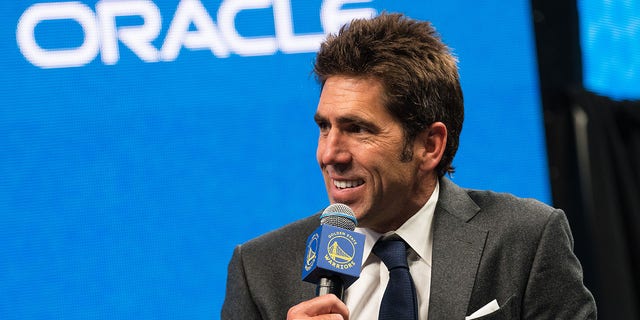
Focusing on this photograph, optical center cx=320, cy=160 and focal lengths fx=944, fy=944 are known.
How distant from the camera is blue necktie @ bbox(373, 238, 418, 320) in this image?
2506 millimetres

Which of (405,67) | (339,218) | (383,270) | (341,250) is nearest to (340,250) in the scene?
(341,250)

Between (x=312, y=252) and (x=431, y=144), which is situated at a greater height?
(x=431, y=144)

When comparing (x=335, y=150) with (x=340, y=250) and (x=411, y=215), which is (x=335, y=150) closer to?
(x=411, y=215)

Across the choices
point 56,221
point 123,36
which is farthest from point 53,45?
point 56,221

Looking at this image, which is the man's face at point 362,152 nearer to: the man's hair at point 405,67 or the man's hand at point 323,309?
the man's hair at point 405,67

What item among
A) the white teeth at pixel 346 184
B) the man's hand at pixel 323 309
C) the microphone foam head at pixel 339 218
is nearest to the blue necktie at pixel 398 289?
the white teeth at pixel 346 184

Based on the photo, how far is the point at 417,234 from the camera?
8.90 ft

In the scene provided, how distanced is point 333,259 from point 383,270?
612 millimetres

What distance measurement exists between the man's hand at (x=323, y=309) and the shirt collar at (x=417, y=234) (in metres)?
0.69

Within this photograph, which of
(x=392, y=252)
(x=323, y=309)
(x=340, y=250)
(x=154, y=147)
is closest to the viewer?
(x=323, y=309)

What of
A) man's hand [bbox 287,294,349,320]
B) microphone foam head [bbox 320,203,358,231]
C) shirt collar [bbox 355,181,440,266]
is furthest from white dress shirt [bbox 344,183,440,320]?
man's hand [bbox 287,294,349,320]

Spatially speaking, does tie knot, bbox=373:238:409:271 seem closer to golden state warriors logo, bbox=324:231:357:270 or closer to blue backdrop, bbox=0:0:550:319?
golden state warriors logo, bbox=324:231:357:270

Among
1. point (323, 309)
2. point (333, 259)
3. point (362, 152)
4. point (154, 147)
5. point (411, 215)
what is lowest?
point (323, 309)

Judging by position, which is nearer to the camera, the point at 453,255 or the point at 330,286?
the point at 330,286
